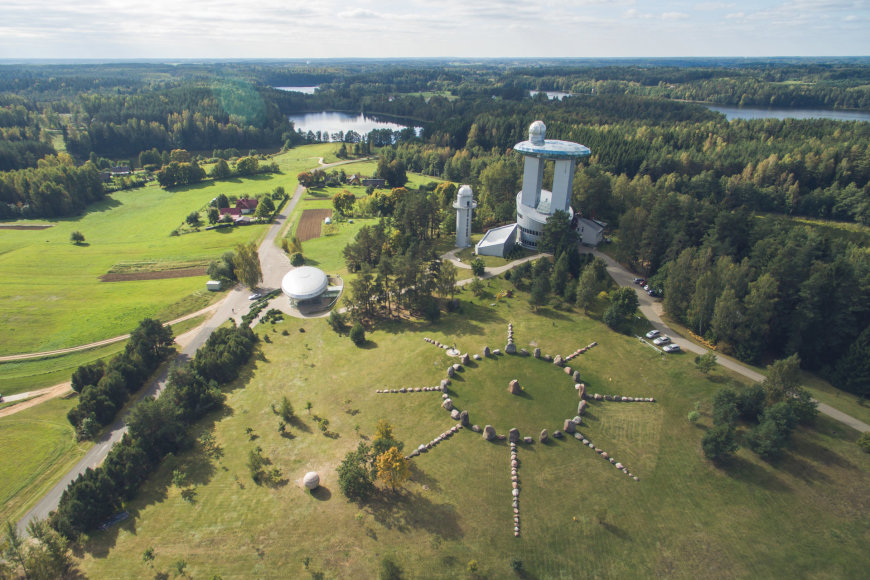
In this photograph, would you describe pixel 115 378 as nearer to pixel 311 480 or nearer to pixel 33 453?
pixel 33 453

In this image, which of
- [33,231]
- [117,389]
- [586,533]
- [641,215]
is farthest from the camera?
[33,231]

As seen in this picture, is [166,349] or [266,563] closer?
[266,563]

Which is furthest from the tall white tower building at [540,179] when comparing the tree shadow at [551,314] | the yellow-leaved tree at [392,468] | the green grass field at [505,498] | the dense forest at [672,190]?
the yellow-leaved tree at [392,468]

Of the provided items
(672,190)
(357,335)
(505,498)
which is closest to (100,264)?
(357,335)

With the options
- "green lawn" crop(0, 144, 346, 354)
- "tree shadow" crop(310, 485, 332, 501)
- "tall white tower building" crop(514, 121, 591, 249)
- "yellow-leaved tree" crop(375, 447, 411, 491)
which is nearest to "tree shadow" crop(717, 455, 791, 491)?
"yellow-leaved tree" crop(375, 447, 411, 491)

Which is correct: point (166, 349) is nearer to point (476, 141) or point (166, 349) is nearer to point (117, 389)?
point (117, 389)

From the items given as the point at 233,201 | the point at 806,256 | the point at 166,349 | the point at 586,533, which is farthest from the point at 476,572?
the point at 233,201

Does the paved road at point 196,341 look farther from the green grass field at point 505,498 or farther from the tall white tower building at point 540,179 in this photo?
the tall white tower building at point 540,179
